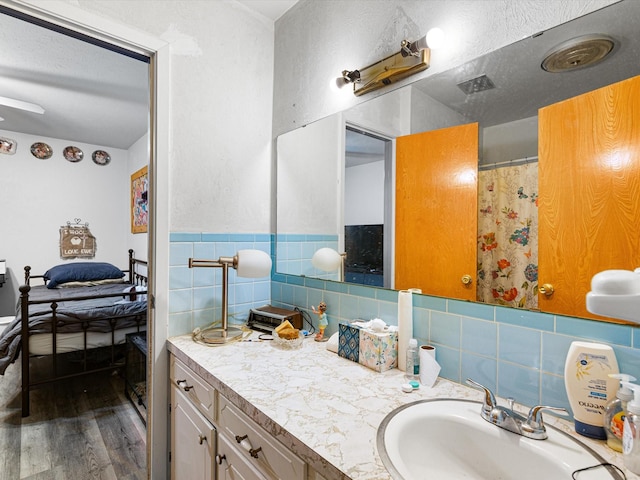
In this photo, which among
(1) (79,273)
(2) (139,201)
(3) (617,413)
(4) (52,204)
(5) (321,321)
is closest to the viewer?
(3) (617,413)

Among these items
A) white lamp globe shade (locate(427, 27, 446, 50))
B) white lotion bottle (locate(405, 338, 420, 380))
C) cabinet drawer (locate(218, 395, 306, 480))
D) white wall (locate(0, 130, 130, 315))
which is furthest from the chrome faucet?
white wall (locate(0, 130, 130, 315))

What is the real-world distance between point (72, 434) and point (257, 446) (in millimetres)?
1993

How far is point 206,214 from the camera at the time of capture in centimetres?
166

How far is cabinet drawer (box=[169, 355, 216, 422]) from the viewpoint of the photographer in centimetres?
117

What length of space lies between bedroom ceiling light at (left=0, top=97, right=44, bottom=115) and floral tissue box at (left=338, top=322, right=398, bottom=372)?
12.1 ft

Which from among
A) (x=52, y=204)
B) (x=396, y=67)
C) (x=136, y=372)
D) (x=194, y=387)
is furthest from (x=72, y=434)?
(x=52, y=204)

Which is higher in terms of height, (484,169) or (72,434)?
(484,169)

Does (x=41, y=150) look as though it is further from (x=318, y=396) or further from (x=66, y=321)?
(x=318, y=396)

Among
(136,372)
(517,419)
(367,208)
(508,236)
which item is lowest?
(136,372)

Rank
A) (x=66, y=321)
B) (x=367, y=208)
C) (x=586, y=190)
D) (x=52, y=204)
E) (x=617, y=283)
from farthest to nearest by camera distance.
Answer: (x=52, y=204)
(x=66, y=321)
(x=367, y=208)
(x=586, y=190)
(x=617, y=283)

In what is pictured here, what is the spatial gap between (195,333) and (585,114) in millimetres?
1588

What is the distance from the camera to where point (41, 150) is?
448cm

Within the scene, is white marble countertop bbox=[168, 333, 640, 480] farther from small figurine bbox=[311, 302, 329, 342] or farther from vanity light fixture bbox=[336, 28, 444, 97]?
vanity light fixture bbox=[336, 28, 444, 97]

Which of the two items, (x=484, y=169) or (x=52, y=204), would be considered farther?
(x=52, y=204)
